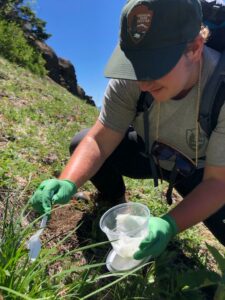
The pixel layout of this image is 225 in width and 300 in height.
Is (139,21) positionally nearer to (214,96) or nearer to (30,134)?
(214,96)

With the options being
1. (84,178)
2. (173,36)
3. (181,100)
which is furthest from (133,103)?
(173,36)

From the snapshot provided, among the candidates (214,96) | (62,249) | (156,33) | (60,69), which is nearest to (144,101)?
(214,96)

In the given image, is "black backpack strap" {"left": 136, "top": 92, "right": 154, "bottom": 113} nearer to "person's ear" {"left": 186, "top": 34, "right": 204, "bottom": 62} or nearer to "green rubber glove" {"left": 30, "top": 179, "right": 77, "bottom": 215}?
"person's ear" {"left": 186, "top": 34, "right": 204, "bottom": 62}

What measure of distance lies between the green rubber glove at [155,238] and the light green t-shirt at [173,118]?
51 centimetres

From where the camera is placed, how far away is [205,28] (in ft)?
8.48

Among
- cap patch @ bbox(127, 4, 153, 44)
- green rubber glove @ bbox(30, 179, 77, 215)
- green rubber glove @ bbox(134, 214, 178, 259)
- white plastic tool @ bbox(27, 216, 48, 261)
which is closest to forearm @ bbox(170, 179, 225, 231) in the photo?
green rubber glove @ bbox(134, 214, 178, 259)

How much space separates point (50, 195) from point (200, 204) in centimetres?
84

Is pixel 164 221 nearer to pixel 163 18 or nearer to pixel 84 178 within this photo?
pixel 84 178

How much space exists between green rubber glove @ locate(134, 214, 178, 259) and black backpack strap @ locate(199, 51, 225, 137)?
0.64 metres

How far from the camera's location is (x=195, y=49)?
234cm

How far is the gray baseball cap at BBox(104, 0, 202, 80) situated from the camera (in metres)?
2.15

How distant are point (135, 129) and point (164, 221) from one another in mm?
1057

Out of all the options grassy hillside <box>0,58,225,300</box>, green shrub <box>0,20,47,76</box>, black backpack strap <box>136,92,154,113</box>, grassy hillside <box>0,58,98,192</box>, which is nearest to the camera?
grassy hillside <box>0,58,225,300</box>

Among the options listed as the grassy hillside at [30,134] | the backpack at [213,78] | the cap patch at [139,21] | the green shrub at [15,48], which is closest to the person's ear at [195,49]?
the backpack at [213,78]
